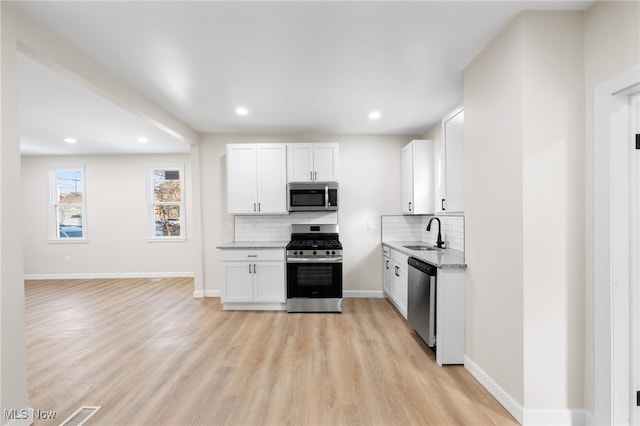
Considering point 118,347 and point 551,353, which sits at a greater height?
point 551,353

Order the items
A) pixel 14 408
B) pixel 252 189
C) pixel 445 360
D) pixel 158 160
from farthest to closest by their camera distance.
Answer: pixel 158 160 < pixel 252 189 < pixel 445 360 < pixel 14 408

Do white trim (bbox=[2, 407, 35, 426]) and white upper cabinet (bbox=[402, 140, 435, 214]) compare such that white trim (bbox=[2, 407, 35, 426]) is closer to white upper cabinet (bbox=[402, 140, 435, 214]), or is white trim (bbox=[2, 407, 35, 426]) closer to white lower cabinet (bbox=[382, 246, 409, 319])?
white lower cabinet (bbox=[382, 246, 409, 319])

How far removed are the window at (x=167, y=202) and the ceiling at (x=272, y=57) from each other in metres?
2.24

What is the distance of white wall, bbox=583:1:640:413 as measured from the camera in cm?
161

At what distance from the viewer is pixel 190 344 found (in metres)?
3.05

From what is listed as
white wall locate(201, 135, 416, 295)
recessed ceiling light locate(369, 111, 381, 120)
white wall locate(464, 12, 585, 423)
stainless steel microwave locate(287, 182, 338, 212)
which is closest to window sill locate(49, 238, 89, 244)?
white wall locate(201, 135, 416, 295)

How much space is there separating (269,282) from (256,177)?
1.55 m

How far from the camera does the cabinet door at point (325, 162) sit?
435cm

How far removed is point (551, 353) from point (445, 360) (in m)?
0.91

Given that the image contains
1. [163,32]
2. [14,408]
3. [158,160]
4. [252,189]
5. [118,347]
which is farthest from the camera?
[158,160]

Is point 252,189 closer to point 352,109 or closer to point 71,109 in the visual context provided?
point 352,109

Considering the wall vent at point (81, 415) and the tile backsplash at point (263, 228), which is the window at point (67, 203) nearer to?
the tile backsplash at point (263, 228)

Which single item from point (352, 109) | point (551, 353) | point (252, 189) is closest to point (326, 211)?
point (252, 189)

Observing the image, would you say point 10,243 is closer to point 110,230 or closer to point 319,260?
point 319,260
